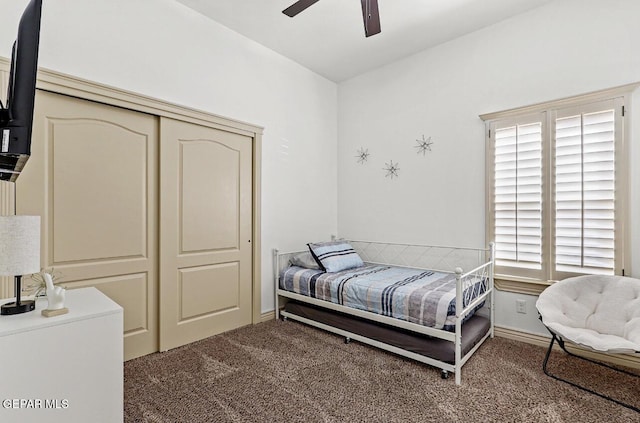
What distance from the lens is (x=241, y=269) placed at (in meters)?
3.21

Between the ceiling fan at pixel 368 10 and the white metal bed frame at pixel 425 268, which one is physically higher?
the ceiling fan at pixel 368 10

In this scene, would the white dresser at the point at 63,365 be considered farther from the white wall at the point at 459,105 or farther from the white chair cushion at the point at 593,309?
the white wall at the point at 459,105

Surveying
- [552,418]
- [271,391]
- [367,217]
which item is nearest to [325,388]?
[271,391]

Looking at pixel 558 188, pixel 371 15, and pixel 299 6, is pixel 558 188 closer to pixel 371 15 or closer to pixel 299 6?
pixel 371 15

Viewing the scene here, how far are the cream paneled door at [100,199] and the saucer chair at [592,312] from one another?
2.98 m

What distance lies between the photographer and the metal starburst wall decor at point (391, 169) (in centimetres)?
367

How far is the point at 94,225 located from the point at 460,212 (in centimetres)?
313

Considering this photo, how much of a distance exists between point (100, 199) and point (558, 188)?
356cm

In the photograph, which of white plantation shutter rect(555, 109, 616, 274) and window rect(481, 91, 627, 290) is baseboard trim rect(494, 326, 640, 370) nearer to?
window rect(481, 91, 627, 290)

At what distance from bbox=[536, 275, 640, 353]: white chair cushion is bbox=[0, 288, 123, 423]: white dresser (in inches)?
99.2

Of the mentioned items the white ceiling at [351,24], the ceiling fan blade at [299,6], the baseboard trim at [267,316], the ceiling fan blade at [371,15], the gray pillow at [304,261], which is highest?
the white ceiling at [351,24]

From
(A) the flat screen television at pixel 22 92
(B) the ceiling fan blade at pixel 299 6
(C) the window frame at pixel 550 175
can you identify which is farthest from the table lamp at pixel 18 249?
(C) the window frame at pixel 550 175

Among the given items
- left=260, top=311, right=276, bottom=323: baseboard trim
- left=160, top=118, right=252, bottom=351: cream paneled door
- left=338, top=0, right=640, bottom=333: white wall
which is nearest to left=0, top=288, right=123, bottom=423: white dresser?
left=160, top=118, right=252, bottom=351: cream paneled door

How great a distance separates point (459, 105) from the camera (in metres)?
3.19
